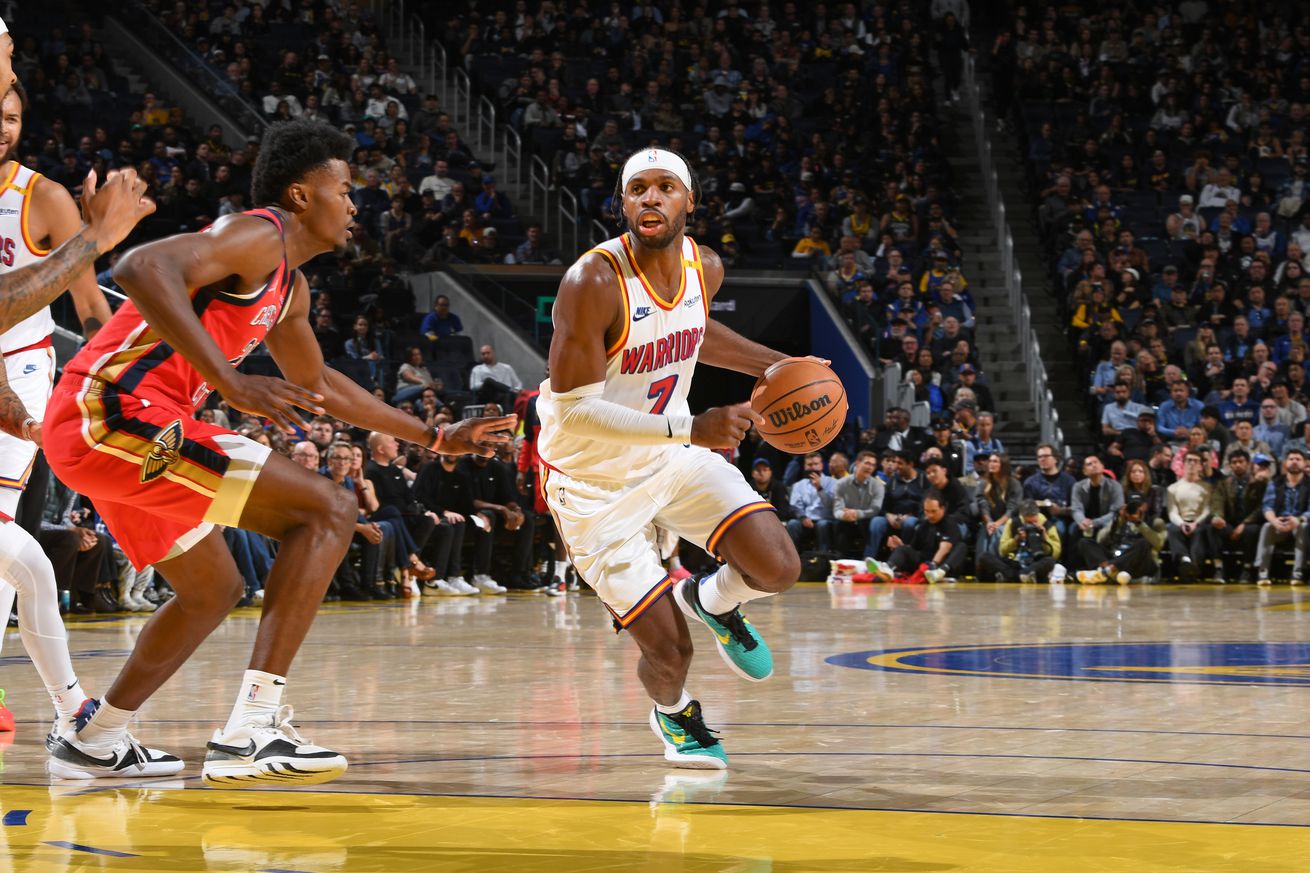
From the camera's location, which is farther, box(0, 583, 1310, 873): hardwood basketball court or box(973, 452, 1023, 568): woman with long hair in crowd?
box(973, 452, 1023, 568): woman with long hair in crowd

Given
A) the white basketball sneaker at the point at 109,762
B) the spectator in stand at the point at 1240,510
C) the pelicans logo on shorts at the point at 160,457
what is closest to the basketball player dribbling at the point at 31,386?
the white basketball sneaker at the point at 109,762

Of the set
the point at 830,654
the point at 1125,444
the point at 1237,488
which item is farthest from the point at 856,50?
the point at 830,654

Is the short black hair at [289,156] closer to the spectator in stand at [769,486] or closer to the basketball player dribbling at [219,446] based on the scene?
the basketball player dribbling at [219,446]

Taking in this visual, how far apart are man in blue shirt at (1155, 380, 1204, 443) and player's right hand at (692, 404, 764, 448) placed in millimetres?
13535

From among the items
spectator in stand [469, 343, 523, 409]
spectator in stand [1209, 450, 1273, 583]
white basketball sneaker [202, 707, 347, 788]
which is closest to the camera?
white basketball sneaker [202, 707, 347, 788]

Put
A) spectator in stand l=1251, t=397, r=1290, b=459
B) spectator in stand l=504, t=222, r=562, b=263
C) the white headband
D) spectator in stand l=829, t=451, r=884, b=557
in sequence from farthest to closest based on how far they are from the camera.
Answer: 1. spectator in stand l=504, t=222, r=562, b=263
2. spectator in stand l=1251, t=397, r=1290, b=459
3. spectator in stand l=829, t=451, r=884, b=557
4. the white headband

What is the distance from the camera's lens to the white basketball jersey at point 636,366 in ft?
16.6

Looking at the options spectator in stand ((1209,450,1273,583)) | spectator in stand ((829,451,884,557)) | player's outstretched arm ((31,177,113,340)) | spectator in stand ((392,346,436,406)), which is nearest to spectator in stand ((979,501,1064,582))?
spectator in stand ((829,451,884,557))

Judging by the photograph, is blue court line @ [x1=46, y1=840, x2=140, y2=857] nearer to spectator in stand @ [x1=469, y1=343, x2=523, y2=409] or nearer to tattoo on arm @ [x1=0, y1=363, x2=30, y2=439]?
tattoo on arm @ [x1=0, y1=363, x2=30, y2=439]

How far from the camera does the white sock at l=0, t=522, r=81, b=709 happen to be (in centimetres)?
500

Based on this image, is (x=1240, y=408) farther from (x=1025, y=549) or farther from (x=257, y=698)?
(x=257, y=698)

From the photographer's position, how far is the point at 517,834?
374cm

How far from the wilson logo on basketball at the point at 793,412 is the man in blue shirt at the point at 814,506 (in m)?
10.9

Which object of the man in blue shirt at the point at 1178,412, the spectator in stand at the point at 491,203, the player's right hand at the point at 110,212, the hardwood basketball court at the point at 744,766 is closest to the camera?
the hardwood basketball court at the point at 744,766
